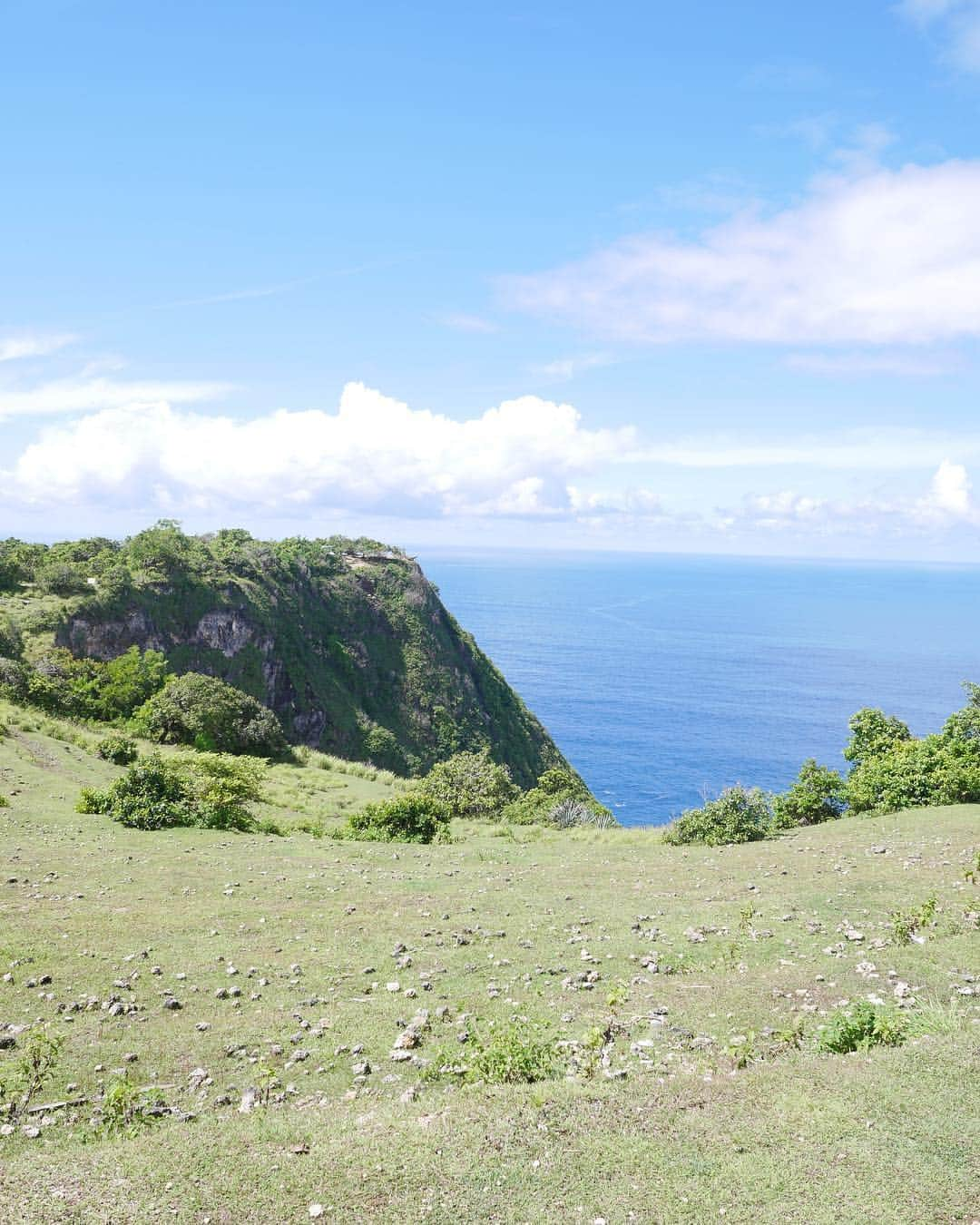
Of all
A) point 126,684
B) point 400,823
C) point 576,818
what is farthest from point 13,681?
point 576,818

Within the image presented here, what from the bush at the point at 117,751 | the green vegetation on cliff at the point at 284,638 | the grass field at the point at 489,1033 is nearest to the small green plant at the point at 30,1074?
the grass field at the point at 489,1033

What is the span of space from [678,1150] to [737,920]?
30.7 feet

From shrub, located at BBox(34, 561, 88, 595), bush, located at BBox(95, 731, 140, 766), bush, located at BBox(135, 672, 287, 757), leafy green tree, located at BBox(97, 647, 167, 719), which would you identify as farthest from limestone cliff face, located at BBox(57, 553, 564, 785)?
bush, located at BBox(95, 731, 140, 766)

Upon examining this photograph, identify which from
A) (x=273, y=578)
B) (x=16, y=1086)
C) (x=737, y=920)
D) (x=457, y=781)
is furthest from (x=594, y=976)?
(x=273, y=578)

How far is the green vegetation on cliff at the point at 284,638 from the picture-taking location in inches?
2418

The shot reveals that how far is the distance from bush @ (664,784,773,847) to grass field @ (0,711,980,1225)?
6.75 m

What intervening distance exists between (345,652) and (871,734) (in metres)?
72.1

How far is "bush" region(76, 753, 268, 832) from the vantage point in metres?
28.7

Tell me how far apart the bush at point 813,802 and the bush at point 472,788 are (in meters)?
15.5

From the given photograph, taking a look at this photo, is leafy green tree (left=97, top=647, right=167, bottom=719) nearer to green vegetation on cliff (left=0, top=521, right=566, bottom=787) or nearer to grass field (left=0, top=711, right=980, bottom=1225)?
green vegetation on cliff (left=0, top=521, right=566, bottom=787)

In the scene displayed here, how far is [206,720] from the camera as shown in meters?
49.9

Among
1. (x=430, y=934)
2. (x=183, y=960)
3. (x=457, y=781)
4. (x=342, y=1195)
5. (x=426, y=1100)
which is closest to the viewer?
(x=342, y=1195)

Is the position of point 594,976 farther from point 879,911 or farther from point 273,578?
point 273,578

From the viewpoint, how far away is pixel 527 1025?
11.7 m
